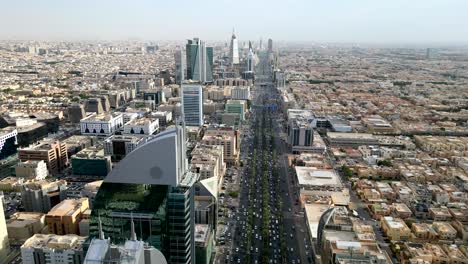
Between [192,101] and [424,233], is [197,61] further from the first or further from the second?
[424,233]

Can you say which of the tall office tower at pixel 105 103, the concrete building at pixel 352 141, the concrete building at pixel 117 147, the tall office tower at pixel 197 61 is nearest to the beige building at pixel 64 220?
the concrete building at pixel 117 147

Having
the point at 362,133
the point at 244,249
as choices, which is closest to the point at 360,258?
the point at 244,249

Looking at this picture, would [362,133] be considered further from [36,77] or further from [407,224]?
[36,77]

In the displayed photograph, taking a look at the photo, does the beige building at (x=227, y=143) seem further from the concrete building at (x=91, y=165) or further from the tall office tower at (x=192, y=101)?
the tall office tower at (x=192, y=101)

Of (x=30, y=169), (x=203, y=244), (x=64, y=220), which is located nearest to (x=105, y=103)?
(x=30, y=169)

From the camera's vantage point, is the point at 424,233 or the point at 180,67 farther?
the point at 180,67

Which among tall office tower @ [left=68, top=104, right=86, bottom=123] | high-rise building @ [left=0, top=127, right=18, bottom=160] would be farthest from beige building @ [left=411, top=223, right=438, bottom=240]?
tall office tower @ [left=68, top=104, right=86, bottom=123]
